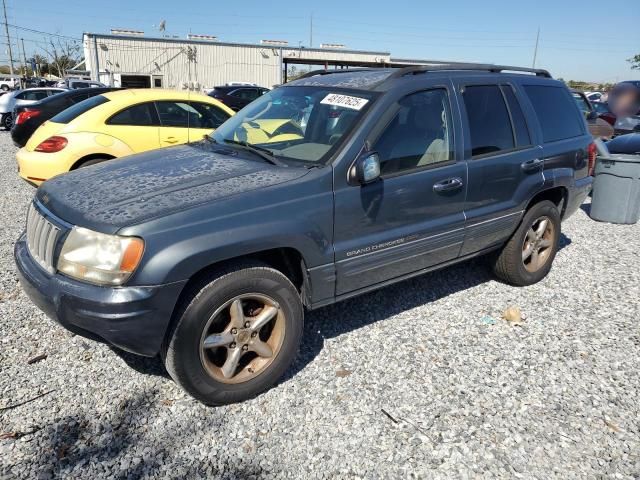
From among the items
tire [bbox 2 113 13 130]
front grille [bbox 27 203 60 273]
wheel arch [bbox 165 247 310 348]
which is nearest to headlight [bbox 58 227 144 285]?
front grille [bbox 27 203 60 273]

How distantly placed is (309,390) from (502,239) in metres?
2.28

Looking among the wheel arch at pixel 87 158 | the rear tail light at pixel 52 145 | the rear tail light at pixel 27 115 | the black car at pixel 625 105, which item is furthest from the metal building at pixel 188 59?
the rear tail light at pixel 52 145

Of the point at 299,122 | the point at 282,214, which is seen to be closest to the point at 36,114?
the point at 299,122

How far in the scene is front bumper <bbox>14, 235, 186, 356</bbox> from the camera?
237 cm

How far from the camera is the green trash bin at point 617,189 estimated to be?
683cm

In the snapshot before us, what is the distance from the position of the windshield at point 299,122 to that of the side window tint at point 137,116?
10.6 ft

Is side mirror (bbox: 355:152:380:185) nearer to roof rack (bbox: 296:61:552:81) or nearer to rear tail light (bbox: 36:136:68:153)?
roof rack (bbox: 296:61:552:81)

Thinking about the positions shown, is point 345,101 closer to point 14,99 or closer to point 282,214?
point 282,214

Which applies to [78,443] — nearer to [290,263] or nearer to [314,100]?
[290,263]

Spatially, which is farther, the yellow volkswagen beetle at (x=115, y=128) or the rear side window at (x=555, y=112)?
the yellow volkswagen beetle at (x=115, y=128)

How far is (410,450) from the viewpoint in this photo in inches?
99.7

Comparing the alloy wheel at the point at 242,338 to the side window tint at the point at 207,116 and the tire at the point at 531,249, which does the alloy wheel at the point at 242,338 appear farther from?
the side window tint at the point at 207,116

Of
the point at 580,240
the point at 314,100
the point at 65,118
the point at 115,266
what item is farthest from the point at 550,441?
the point at 65,118

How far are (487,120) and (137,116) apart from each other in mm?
4933
